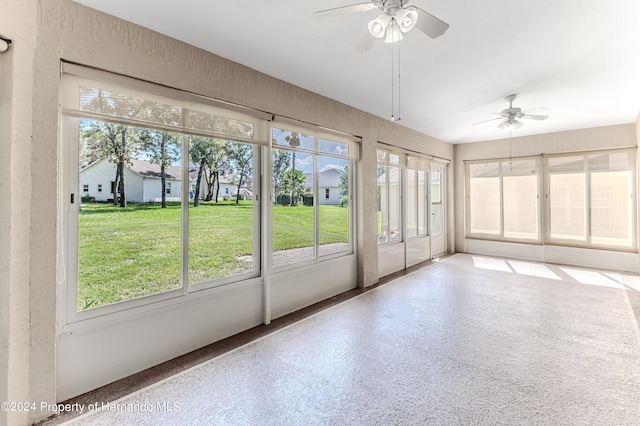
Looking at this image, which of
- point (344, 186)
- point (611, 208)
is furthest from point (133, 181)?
point (611, 208)

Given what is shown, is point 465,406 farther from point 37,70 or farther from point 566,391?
point 37,70

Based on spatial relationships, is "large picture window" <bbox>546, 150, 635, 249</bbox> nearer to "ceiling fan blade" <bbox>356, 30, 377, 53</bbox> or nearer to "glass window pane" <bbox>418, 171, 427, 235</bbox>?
"glass window pane" <bbox>418, 171, 427, 235</bbox>

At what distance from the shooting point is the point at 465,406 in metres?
1.87

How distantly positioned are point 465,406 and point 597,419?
78 cm

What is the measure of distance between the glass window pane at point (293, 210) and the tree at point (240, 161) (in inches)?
13.5

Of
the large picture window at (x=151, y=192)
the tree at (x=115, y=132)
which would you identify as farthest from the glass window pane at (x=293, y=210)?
the tree at (x=115, y=132)

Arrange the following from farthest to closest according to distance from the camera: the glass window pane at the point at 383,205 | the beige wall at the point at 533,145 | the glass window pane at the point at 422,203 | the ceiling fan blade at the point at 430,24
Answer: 1. the glass window pane at the point at 422,203
2. the beige wall at the point at 533,145
3. the glass window pane at the point at 383,205
4. the ceiling fan blade at the point at 430,24

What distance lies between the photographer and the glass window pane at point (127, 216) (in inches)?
84.2

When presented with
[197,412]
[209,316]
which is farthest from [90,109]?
[197,412]

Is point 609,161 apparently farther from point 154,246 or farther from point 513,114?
point 154,246

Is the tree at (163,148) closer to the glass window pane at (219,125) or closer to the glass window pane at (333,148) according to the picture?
the glass window pane at (219,125)

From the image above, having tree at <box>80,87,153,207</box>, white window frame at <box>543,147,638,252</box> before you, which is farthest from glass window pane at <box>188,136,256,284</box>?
white window frame at <box>543,147,638,252</box>

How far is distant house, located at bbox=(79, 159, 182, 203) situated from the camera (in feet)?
7.06

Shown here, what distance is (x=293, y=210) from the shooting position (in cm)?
364
